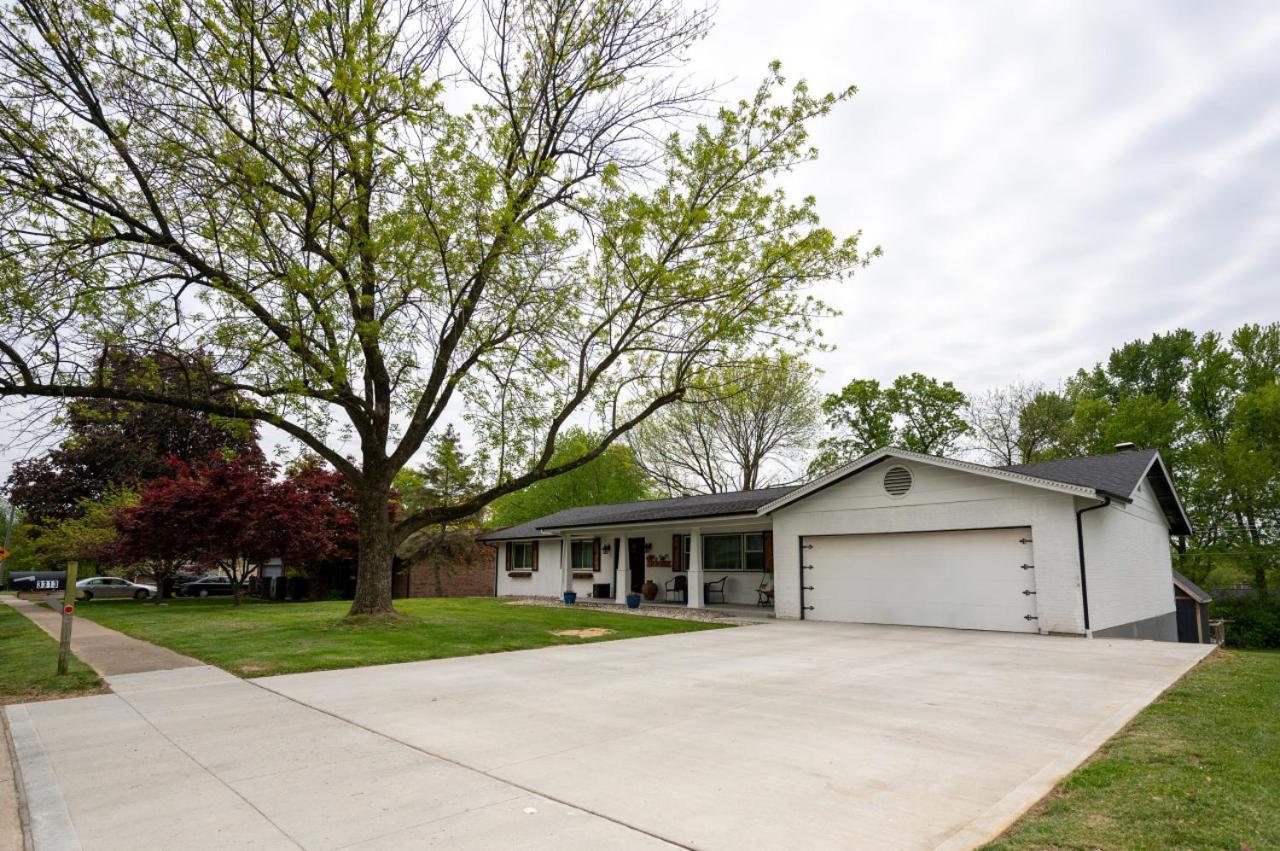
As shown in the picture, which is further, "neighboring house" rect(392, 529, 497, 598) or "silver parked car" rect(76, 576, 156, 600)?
"silver parked car" rect(76, 576, 156, 600)

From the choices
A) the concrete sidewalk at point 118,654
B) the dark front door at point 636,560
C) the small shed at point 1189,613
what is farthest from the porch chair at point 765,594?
the concrete sidewalk at point 118,654

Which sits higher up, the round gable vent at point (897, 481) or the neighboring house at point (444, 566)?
the round gable vent at point (897, 481)

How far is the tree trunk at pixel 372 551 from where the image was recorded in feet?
43.7

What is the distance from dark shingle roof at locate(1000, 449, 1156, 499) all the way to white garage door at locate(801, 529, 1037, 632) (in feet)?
5.09

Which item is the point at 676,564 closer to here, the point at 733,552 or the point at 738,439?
the point at 733,552

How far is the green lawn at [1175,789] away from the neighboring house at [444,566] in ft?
78.8

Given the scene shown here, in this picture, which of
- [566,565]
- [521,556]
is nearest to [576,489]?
[521,556]

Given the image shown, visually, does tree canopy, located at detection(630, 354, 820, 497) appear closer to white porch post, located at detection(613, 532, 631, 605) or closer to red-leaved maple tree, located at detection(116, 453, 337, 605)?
white porch post, located at detection(613, 532, 631, 605)

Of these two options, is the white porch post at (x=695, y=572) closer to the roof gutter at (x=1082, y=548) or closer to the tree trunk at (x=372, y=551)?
the tree trunk at (x=372, y=551)

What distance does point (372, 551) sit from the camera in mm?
13398

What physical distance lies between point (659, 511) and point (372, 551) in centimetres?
902

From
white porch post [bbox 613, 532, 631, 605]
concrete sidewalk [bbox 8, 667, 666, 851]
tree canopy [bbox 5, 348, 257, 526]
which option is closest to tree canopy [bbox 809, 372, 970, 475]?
white porch post [bbox 613, 532, 631, 605]

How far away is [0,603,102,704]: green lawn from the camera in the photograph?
7.47 meters

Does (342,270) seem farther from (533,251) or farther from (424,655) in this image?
(424,655)
